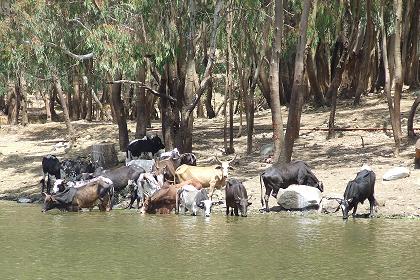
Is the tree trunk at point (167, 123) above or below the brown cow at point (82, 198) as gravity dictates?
above

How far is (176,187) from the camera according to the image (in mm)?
20469

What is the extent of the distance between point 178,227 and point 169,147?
10.8m

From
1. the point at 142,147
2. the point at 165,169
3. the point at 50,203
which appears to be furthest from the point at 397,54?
the point at 50,203

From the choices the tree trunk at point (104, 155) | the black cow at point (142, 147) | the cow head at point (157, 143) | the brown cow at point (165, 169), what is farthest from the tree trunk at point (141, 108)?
the brown cow at point (165, 169)

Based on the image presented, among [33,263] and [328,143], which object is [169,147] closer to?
[328,143]

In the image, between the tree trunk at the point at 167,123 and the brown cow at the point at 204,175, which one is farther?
the tree trunk at the point at 167,123

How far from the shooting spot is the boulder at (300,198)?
769 inches

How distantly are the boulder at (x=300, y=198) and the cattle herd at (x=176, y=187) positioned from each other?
0.48 m

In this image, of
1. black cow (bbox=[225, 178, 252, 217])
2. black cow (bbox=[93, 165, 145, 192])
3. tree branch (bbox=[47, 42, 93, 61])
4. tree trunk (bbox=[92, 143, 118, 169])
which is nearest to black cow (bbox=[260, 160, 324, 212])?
black cow (bbox=[225, 178, 252, 217])

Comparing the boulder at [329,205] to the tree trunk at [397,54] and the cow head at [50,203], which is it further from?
the cow head at [50,203]

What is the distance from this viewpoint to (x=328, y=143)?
95.8ft

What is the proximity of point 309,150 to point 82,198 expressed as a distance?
991cm

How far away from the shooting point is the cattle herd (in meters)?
19.0

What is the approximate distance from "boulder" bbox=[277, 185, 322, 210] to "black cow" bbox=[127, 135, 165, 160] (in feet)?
27.1
